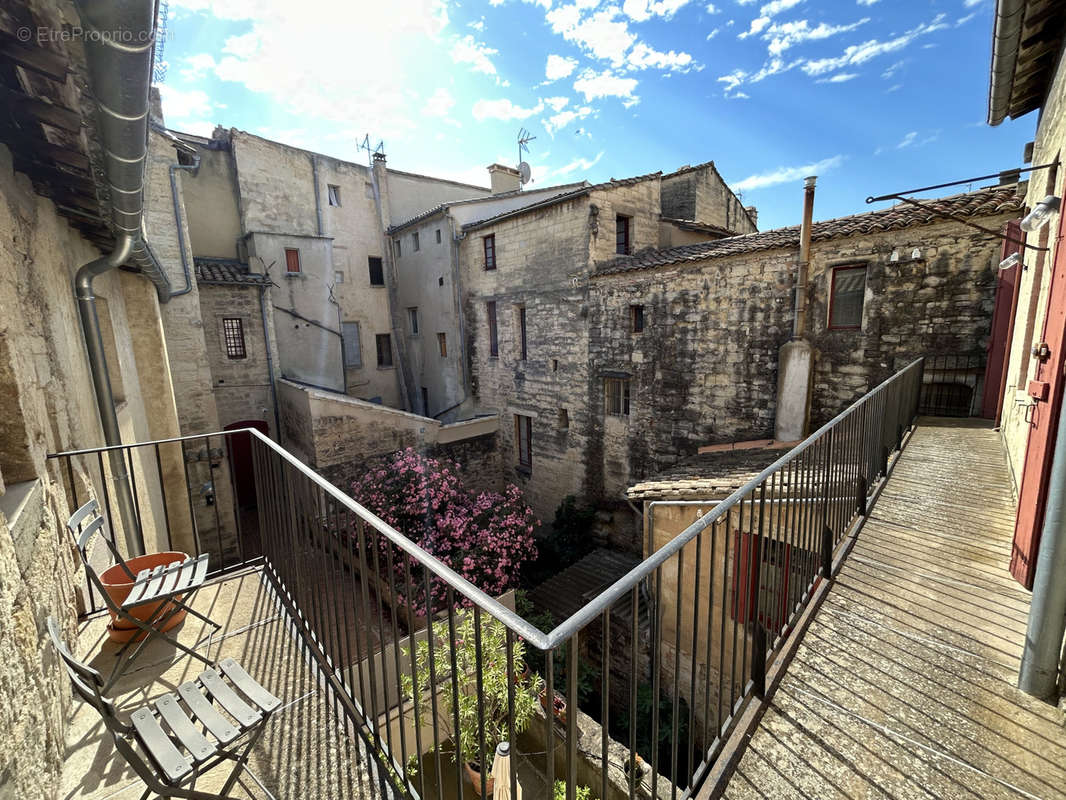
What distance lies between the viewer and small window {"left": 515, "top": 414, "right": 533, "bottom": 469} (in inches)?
556

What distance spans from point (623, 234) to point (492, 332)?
4.97 m

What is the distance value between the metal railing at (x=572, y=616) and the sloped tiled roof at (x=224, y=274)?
6.13 meters

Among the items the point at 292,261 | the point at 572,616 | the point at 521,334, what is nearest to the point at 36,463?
the point at 572,616

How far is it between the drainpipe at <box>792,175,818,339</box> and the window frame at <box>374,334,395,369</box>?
13.6 m

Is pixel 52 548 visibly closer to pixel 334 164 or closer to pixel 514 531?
pixel 514 531

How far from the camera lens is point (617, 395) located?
38.6 feet

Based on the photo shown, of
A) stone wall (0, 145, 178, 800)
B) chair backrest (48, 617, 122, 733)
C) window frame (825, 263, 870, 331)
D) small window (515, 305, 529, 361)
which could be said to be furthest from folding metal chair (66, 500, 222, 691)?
small window (515, 305, 529, 361)

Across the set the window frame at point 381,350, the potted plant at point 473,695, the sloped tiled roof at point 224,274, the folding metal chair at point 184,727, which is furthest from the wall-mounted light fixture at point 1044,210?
the window frame at point 381,350

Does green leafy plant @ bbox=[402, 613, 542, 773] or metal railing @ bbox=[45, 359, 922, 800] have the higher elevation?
metal railing @ bbox=[45, 359, 922, 800]

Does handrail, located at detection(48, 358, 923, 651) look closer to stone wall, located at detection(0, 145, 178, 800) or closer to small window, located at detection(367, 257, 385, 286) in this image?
stone wall, located at detection(0, 145, 178, 800)

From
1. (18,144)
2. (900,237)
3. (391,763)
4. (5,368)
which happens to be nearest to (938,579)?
(391,763)

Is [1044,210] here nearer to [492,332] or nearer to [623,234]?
[623,234]

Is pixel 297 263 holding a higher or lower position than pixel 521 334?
higher

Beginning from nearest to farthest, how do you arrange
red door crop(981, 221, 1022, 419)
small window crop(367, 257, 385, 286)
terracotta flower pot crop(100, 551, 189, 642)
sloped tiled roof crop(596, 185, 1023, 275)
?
terracotta flower pot crop(100, 551, 189, 642)
red door crop(981, 221, 1022, 419)
sloped tiled roof crop(596, 185, 1023, 275)
small window crop(367, 257, 385, 286)
